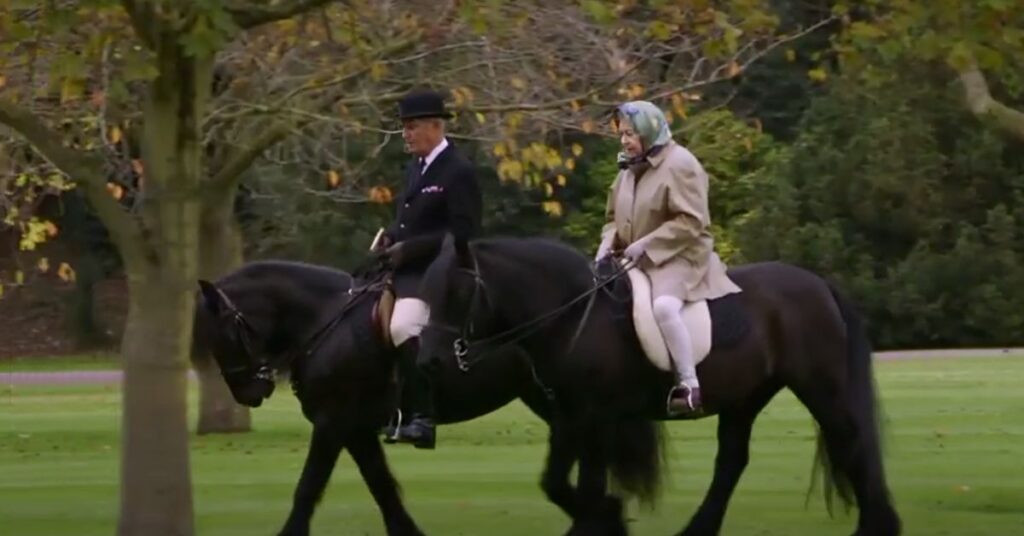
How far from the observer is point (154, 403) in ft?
38.8

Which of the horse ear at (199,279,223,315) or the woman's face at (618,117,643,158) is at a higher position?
the woman's face at (618,117,643,158)

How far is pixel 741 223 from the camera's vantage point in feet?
165

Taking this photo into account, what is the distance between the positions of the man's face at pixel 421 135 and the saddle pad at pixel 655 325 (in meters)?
1.35

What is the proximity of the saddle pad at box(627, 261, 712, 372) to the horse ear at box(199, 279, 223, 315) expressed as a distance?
93.9 inches

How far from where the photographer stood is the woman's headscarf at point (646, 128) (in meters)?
11.8

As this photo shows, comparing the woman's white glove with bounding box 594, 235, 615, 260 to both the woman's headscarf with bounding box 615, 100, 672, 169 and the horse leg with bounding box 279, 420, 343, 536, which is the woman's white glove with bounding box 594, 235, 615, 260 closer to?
the woman's headscarf with bounding box 615, 100, 672, 169

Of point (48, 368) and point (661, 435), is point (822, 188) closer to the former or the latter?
point (48, 368)

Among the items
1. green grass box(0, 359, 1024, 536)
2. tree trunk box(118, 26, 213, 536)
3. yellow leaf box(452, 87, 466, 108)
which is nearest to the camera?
tree trunk box(118, 26, 213, 536)

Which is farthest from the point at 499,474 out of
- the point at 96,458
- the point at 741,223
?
the point at 741,223

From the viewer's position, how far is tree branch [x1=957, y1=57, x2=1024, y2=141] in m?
14.2

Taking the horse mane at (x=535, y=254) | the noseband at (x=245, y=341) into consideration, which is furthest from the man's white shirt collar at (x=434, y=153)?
the noseband at (x=245, y=341)

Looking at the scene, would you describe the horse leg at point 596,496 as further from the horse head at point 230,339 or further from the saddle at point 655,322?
the horse head at point 230,339

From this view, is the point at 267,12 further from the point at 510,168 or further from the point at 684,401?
the point at 510,168

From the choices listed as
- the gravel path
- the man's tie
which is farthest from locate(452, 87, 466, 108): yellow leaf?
the gravel path
